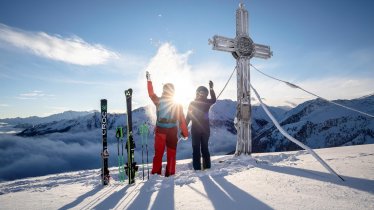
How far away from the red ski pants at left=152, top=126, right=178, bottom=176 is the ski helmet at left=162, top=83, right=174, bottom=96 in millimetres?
925

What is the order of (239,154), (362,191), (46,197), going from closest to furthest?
1. (362,191)
2. (46,197)
3. (239,154)

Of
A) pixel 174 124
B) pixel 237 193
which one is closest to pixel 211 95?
pixel 174 124

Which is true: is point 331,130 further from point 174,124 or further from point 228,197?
point 228,197

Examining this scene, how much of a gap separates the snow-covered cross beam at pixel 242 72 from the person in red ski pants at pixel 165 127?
9.33ft

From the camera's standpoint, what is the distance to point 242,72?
9.34 m

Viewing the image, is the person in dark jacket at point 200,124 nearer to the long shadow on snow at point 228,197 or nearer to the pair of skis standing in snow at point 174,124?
the pair of skis standing in snow at point 174,124

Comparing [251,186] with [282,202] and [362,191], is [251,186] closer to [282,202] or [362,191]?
[282,202]

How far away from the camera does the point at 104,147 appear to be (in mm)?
6109

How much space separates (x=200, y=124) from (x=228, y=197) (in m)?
3.96

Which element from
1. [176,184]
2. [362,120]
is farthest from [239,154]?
[362,120]

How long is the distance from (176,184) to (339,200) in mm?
2785

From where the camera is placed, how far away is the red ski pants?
6914 mm

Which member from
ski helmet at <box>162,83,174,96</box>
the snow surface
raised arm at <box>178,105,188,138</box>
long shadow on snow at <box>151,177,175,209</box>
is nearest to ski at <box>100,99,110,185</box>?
the snow surface

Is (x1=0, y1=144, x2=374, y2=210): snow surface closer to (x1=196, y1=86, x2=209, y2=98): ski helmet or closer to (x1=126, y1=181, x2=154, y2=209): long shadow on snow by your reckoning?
(x1=126, y1=181, x2=154, y2=209): long shadow on snow
